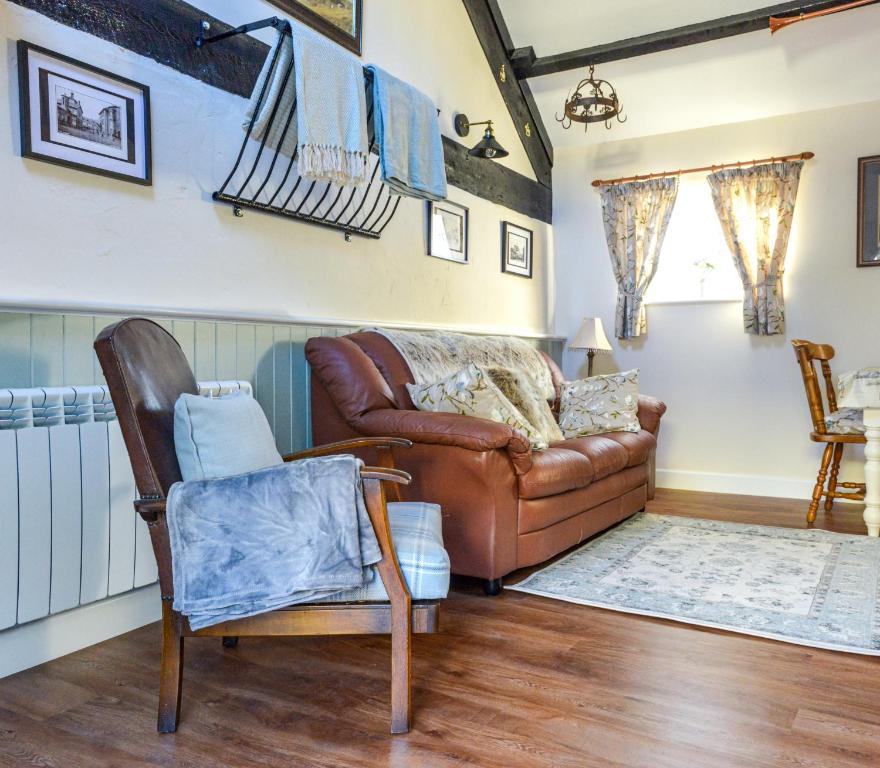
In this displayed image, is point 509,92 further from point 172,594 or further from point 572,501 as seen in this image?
point 172,594

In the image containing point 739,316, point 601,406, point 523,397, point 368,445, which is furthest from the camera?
point 739,316

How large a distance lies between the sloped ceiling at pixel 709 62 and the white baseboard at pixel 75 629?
400cm

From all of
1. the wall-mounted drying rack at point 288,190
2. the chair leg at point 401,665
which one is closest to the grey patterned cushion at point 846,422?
the wall-mounted drying rack at point 288,190

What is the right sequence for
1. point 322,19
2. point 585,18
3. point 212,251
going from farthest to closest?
point 585,18, point 322,19, point 212,251

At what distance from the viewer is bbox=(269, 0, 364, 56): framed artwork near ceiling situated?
122 inches

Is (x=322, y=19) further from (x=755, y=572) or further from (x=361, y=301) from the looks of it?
(x=755, y=572)

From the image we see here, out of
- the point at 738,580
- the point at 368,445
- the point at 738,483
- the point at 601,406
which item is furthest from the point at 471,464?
the point at 738,483

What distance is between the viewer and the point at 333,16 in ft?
10.7

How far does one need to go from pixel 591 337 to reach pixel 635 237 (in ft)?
2.51

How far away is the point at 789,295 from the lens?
464cm

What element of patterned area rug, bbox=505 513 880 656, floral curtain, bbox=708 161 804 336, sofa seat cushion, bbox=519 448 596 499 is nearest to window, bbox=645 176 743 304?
floral curtain, bbox=708 161 804 336

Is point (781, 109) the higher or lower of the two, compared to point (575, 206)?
higher

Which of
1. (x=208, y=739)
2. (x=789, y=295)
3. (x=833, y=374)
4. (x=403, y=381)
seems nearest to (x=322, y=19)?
(x=403, y=381)

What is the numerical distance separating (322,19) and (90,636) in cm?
260
